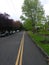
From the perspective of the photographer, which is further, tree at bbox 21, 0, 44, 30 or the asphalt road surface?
tree at bbox 21, 0, 44, 30

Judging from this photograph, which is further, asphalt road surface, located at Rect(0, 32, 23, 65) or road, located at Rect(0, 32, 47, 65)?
asphalt road surface, located at Rect(0, 32, 23, 65)

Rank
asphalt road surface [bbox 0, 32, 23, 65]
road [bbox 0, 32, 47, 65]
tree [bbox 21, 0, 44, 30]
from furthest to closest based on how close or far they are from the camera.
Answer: tree [bbox 21, 0, 44, 30] < asphalt road surface [bbox 0, 32, 23, 65] < road [bbox 0, 32, 47, 65]

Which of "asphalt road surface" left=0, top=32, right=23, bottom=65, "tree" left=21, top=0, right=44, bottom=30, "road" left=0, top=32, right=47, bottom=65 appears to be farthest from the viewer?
"tree" left=21, top=0, right=44, bottom=30

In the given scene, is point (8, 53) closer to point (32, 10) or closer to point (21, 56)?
point (21, 56)

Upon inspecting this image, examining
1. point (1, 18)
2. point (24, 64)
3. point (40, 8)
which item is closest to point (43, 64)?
point (24, 64)

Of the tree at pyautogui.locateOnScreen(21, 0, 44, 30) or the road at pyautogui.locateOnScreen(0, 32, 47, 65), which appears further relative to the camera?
the tree at pyautogui.locateOnScreen(21, 0, 44, 30)

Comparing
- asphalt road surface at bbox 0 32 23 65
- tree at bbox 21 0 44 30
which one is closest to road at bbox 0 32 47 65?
asphalt road surface at bbox 0 32 23 65

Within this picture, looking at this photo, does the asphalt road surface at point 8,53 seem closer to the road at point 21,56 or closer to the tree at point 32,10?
the road at point 21,56

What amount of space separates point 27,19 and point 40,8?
A: 904 cm

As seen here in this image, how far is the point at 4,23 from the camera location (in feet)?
266

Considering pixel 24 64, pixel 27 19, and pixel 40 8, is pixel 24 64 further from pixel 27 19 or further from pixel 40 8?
pixel 40 8

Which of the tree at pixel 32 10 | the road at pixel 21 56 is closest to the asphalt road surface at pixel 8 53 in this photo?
the road at pixel 21 56

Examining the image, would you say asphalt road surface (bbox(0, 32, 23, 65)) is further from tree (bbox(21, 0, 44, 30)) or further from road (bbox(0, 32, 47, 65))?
tree (bbox(21, 0, 44, 30))

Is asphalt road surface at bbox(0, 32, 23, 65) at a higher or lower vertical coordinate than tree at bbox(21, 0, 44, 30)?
lower
